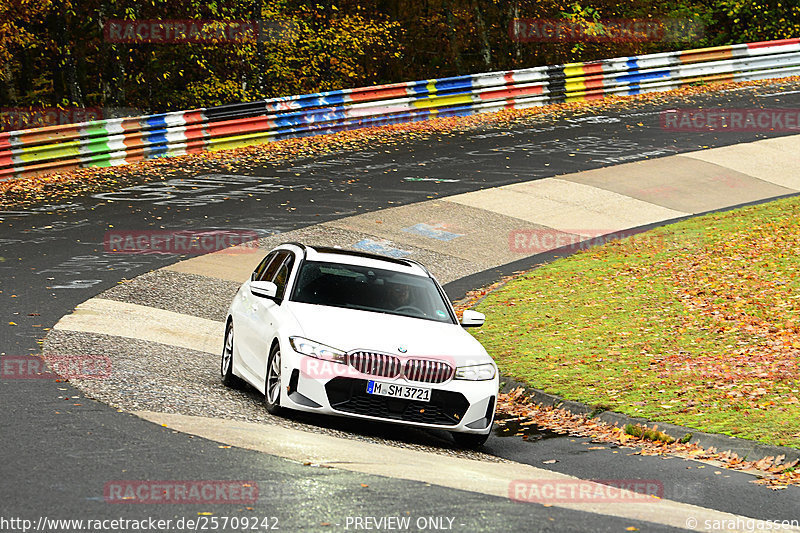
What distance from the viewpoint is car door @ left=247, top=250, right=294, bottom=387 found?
9969mm

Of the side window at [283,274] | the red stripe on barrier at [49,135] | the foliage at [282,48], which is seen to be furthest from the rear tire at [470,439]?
the foliage at [282,48]

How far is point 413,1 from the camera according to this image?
127ft

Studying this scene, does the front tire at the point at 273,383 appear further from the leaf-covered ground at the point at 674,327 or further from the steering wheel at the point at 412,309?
the leaf-covered ground at the point at 674,327

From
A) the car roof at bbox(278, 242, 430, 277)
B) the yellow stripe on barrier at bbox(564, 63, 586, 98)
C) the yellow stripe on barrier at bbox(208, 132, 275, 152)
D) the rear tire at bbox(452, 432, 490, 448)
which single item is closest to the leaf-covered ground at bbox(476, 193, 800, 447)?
the rear tire at bbox(452, 432, 490, 448)

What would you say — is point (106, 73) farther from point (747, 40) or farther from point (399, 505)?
point (399, 505)

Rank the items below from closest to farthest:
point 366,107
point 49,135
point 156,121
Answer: point 49,135 → point 156,121 → point 366,107

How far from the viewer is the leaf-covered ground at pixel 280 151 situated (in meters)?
22.0

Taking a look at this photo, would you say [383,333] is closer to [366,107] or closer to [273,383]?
[273,383]

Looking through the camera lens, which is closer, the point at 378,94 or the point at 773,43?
the point at 378,94

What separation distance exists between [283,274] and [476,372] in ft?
8.57

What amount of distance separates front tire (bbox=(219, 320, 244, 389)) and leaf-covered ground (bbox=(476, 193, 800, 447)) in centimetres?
319

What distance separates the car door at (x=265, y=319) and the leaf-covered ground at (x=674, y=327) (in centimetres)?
297

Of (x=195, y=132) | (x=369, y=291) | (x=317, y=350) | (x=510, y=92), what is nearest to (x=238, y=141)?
(x=195, y=132)

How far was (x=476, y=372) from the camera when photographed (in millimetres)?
9508
